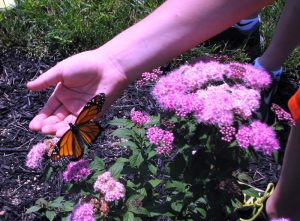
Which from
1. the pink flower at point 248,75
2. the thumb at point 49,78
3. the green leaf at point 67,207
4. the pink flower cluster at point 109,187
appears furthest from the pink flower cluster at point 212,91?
the green leaf at point 67,207

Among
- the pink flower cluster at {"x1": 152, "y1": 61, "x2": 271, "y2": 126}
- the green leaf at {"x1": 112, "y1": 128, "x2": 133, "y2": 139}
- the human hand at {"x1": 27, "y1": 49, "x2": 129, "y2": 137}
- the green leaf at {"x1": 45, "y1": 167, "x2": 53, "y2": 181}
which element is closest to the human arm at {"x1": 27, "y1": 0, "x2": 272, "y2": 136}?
the human hand at {"x1": 27, "y1": 49, "x2": 129, "y2": 137}

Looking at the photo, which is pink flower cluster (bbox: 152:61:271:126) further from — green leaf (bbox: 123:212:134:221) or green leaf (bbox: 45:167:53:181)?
green leaf (bbox: 45:167:53:181)

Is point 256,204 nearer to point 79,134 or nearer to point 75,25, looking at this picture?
point 79,134

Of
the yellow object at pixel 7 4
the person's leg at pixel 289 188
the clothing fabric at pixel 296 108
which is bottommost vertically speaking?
the person's leg at pixel 289 188

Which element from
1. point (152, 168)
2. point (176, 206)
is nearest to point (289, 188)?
point (176, 206)

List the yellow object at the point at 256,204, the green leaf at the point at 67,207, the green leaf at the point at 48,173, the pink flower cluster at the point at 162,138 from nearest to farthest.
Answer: the pink flower cluster at the point at 162,138 < the green leaf at the point at 48,173 < the green leaf at the point at 67,207 < the yellow object at the point at 256,204

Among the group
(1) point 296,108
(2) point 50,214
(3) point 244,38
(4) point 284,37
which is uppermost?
(1) point 296,108

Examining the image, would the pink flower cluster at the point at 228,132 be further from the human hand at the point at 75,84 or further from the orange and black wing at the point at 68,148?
the human hand at the point at 75,84
